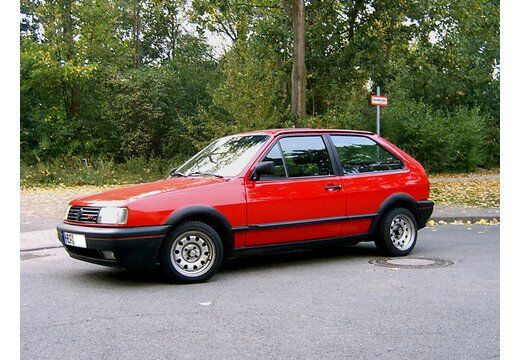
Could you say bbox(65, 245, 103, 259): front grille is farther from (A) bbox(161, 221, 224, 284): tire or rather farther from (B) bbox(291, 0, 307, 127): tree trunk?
(B) bbox(291, 0, 307, 127): tree trunk

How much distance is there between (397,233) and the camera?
864cm

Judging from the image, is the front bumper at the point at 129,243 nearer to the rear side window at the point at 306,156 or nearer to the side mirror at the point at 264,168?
the side mirror at the point at 264,168

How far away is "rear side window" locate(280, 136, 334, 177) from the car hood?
3.30 feet

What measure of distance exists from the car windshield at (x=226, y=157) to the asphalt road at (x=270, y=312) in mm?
1261

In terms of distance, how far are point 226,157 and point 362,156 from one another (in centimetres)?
194

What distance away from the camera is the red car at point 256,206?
665cm

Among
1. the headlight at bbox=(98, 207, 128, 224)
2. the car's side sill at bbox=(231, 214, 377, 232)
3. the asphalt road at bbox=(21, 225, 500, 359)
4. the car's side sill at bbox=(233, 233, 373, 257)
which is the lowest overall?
the asphalt road at bbox=(21, 225, 500, 359)

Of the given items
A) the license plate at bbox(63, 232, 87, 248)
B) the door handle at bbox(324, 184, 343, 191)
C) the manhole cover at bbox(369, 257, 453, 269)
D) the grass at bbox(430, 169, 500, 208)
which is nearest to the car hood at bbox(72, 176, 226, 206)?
the license plate at bbox(63, 232, 87, 248)

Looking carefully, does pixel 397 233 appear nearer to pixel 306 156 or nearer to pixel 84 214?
pixel 306 156

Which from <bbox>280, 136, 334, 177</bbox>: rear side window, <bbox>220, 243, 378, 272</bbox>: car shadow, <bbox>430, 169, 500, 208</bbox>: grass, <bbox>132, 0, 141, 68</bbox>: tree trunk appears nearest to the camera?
<bbox>280, 136, 334, 177</bbox>: rear side window

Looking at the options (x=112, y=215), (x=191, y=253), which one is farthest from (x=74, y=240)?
(x=191, y=253)

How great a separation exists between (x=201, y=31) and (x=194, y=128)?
16.6 feet

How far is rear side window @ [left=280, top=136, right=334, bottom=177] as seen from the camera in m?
7.82
